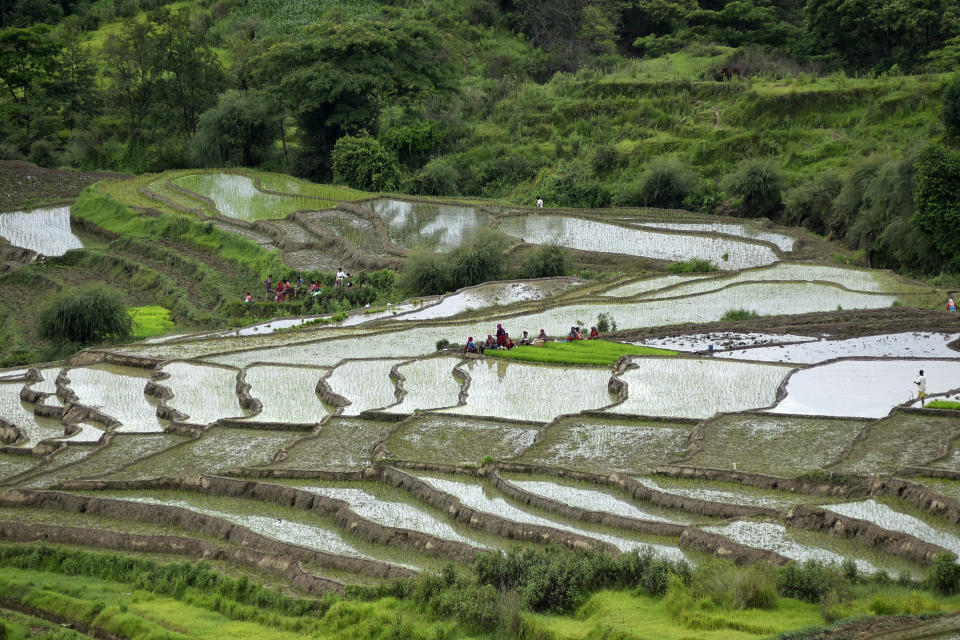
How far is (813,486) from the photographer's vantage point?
17.2 metres

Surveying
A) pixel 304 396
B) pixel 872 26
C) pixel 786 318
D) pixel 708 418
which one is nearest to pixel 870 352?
pixel 786 318

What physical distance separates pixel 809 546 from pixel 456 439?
25.7 ft

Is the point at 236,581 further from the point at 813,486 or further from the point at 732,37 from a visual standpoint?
the point at 732,37

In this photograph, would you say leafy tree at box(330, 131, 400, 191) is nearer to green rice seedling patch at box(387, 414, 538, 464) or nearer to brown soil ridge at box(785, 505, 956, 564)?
green rice seedling patch at box(387, 414, 538, 464)

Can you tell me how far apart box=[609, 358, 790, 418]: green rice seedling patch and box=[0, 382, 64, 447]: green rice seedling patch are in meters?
11.0

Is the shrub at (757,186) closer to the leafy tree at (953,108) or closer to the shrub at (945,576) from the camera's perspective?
the leafy tree at (953,108)

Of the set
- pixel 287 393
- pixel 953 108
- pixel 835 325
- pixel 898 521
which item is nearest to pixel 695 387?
pixel 835 325

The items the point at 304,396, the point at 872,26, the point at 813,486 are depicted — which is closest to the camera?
the point at 813,486

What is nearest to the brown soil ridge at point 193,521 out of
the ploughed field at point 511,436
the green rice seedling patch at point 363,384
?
the ploughed field at point 511,436

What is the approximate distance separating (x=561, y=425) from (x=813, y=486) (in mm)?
5665

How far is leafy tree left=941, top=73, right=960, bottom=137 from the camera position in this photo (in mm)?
39688

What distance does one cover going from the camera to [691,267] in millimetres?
38156

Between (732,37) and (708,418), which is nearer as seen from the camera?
(708,418)

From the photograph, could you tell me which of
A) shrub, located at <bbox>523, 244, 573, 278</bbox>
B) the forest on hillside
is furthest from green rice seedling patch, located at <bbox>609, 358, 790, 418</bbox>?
shrub, located at <bbox>523, 244, 573, 278</bbox>
